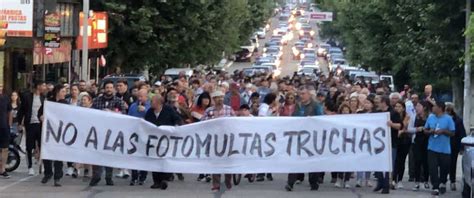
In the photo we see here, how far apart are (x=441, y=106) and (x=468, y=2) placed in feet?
49.6

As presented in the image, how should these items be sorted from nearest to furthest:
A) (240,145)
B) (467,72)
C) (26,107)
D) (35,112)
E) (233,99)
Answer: (240,145) → (35,112) → (26,107) → (233,99) → (467,72)

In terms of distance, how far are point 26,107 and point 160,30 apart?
87.5 feet

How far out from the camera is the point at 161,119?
1828cm

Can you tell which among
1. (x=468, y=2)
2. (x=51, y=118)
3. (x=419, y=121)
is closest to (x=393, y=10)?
(x=468, y=2)

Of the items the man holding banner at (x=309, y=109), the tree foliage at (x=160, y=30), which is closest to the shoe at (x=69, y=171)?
the man holding banner at (x=309, y=109)

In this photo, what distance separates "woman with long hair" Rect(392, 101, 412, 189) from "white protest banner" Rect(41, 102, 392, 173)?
95 cm

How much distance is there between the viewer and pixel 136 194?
17.3 m

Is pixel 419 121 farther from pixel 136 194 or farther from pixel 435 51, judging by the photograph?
pixel 435 51

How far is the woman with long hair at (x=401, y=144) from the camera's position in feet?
62.0

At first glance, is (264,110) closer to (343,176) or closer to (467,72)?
(343,176)

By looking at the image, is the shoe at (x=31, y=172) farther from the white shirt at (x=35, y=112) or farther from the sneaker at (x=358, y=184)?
the sneaker at (x=358, y=184)


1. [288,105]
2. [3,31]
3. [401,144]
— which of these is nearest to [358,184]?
[401,144]

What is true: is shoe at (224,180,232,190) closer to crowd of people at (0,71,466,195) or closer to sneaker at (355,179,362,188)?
crowd of people at (0,71,466,195)

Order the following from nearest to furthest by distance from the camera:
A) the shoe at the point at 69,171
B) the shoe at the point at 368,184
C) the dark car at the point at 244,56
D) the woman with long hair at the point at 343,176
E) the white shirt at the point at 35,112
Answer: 1. the woman with long hair at the point at 343,176
2. the shoe at the point at 368,184
3. the white shirt at the point at 35,112
4. the shoe at the point at 69,171
5. the dark car at the point at 244,56
